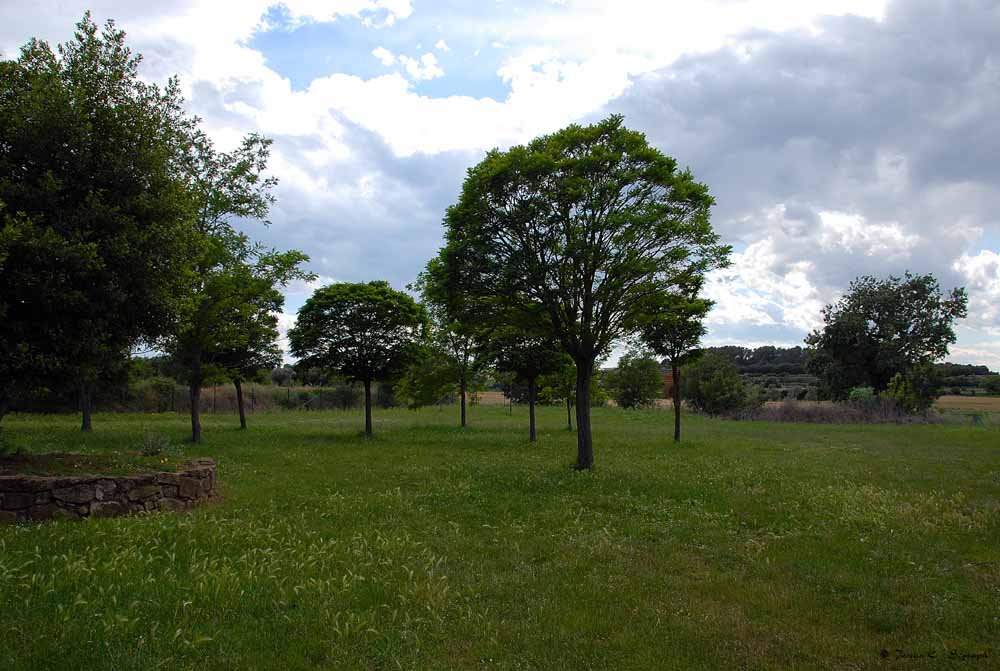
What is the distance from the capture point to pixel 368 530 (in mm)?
8672

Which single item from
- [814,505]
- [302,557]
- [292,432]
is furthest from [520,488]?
[292,432]

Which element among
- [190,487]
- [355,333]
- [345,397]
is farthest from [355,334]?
[345,397]

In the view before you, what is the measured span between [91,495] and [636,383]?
4729 cm

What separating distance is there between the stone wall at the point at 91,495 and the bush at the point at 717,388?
135ft

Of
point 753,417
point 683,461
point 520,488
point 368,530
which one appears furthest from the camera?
point 753,417

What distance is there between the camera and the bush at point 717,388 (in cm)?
4712

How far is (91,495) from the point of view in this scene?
355 inches

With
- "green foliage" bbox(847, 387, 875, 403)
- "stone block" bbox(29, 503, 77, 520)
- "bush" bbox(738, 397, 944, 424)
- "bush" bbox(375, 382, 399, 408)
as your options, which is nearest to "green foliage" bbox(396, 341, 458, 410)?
"stone block" bbox(29, 503, 77, 520)

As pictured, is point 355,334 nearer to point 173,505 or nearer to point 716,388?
point 173,505

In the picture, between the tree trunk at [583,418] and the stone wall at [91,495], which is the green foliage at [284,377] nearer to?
the tree trunk at [583,418]

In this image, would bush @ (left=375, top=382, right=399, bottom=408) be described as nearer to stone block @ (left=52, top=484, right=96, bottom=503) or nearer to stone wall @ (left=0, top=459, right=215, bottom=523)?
stone wall @ (left=0, top=459, right=215, bottom=523)

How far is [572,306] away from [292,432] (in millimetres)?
16099

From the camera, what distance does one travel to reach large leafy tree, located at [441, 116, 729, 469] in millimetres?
14211

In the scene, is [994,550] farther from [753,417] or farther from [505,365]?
[753,417]
